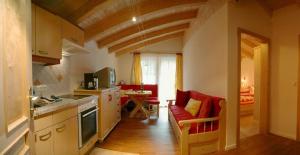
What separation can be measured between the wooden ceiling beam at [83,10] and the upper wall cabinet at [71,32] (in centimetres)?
15

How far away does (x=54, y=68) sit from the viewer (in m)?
2.72

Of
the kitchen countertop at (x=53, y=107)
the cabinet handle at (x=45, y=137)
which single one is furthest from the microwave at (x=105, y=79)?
the cabinet handle at (x=45, y=137)

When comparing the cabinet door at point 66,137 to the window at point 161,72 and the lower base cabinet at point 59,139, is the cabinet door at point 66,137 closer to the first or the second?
the lower base cabinet at point 59,139

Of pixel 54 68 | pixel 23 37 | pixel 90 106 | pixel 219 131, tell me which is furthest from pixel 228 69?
pixel 54 68

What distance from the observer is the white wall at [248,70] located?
595 cm

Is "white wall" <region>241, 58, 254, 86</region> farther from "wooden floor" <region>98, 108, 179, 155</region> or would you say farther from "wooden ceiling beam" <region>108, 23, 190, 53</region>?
"wooden floor" <region>98, 108, 179, 155</region>

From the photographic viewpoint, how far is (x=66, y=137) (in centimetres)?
204

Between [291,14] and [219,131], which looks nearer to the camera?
[219,131]

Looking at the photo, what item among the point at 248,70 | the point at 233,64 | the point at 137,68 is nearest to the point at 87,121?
the point at 233,64

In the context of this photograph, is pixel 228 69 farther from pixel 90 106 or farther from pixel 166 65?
pixel 166 65

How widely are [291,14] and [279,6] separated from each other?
27cm

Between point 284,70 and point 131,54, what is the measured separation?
523 cm

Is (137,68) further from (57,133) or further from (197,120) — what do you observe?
(57,133)

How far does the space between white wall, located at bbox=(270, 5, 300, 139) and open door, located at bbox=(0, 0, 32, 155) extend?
405 centimetres
